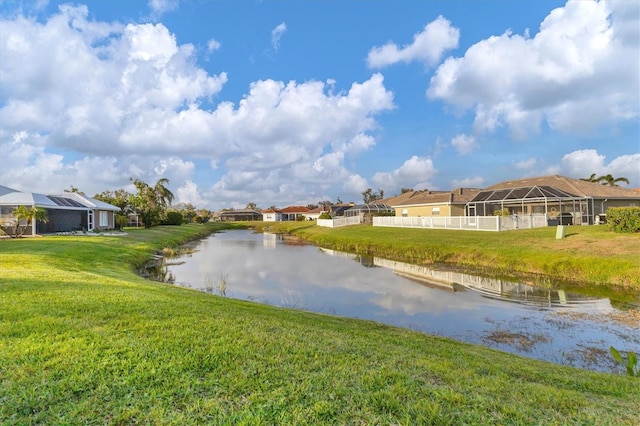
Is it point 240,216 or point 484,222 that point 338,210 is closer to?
point 240,216

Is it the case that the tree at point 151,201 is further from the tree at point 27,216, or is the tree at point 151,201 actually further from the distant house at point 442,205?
the distant house at point 442,205

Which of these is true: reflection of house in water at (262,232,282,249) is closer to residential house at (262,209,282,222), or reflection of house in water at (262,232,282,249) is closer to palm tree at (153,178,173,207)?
palm tree at (153,178,173,207)

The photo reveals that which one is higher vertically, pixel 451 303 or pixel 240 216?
pixel 240 216

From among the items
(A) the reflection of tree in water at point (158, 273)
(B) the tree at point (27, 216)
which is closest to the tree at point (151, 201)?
(B) the tree at point (27, 216)

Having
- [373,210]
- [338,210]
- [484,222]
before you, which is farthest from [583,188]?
[338,210]

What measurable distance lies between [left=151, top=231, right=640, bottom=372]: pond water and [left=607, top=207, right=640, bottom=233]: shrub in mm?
8269

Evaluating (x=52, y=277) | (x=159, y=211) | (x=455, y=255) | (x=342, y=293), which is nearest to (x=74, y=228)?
(x=159, y=211)

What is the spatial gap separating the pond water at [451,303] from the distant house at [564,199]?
14550 mm

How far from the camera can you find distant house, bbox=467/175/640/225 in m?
27.2

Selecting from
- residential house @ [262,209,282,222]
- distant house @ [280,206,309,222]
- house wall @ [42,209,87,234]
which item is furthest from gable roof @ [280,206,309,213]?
house wall @ [42,209,87,234]

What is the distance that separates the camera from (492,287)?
14.1 metres

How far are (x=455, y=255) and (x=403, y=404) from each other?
60.1 feet

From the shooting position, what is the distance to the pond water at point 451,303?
8.20m

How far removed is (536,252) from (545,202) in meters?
12.4
